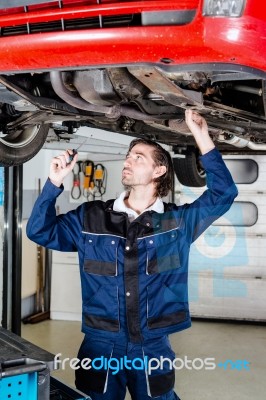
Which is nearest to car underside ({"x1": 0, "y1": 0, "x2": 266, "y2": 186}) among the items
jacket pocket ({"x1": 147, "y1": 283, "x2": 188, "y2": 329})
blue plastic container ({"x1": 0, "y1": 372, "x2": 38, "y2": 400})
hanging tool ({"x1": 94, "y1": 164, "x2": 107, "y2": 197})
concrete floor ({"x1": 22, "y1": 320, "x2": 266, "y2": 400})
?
jacket pocket ({"x1": 147, "y1": 283, "x2": 188, "y2": 329})

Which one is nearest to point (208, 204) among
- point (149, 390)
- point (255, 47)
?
point (149, 390)

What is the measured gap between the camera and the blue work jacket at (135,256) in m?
1.93

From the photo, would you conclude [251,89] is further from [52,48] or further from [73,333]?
[73,333]

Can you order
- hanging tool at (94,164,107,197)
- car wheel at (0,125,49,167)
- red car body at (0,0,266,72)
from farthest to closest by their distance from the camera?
hanging tool at (94,164,107,197)
car wheel at (0,125,49,167)
red car body at (0,0,266,72)

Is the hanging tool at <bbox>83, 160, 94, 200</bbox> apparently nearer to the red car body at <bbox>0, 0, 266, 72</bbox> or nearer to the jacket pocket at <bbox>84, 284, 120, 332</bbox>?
the jacket pocket at <bbox>84, 284, 120, 332</bbox>

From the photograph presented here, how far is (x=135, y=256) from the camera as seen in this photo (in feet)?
6.35

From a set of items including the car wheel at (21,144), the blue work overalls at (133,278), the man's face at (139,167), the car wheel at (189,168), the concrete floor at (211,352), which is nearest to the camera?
the blue work overalls at (133,278)

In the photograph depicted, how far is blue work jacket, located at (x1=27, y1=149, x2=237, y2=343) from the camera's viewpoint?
76.0 inches

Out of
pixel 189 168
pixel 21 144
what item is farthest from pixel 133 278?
pixel 189 168

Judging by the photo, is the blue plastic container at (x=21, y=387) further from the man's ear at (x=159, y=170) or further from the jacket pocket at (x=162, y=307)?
the man's ear at (x=159, y=170)

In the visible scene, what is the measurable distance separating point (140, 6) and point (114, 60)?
154mm

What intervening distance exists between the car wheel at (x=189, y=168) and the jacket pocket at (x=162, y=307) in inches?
78.6

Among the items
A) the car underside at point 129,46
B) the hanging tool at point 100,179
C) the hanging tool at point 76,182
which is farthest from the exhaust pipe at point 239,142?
the hanging tool at point 76,182

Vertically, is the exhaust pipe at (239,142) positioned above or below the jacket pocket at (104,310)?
above
